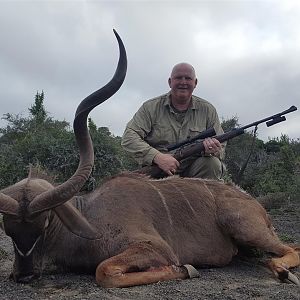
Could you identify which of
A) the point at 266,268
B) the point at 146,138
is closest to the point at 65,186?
the point at 266,268

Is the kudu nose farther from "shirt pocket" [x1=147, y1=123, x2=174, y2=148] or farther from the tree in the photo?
the tree

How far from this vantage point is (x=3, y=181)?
1247 centimetres

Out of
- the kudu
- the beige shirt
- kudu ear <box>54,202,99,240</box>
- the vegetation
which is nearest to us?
the kudu

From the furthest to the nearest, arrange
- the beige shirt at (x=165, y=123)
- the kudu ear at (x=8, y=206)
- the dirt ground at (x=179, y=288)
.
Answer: the beige shirt at (x=165, y=123) < the kudu ear at (x=8, y=206) < the dirt ground at (x=179, y=288)

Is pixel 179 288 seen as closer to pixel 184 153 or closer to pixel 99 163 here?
pixel 184 153

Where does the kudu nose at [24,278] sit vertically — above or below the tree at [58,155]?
below

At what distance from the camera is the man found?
6676 mm

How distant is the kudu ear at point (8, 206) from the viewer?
4.14 metres

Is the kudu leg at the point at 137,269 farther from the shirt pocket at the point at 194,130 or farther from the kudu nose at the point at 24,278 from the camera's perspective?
the shirt pocket at the point at 194,130

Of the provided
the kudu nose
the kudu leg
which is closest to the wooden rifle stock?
the kudu leg

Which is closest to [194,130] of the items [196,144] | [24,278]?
[196,144]

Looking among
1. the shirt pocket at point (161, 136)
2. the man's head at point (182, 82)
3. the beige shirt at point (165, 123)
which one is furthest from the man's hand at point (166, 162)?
the man's head at point (182, 82)

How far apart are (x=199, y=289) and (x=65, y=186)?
1.25m

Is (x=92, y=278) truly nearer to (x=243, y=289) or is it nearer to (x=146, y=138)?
(x=243, y=289)
